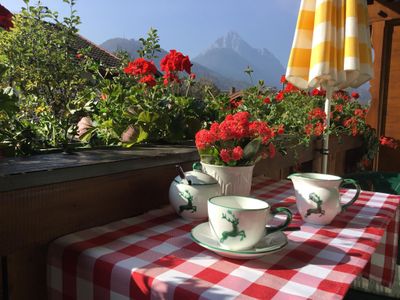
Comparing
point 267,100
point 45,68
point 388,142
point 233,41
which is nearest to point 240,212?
point 45,68

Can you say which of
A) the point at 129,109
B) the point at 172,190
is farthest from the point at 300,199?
the point at 129,109

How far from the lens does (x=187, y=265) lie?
0.72 m

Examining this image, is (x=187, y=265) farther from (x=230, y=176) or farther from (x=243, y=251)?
(x=230, y=176)

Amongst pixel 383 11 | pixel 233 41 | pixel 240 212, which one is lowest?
pixel 240 212

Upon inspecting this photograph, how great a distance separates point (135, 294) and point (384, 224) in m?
0.80

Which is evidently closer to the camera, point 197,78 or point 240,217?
point 240,217

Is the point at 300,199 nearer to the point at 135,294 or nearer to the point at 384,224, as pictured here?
the point at 384,224

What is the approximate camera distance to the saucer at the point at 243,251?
0.74 meters

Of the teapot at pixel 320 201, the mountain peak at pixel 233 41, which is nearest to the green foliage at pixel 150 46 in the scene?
the teapot at pixel 320 201

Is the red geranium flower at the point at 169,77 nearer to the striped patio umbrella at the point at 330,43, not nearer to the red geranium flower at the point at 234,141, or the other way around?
the red geranium flower at the point at 234,141

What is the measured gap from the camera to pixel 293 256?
79 centimetres

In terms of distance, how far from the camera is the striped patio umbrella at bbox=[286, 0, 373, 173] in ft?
6.69

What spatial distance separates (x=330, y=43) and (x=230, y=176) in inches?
51.7

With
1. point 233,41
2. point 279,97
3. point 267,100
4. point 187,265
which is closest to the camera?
point 187,265
